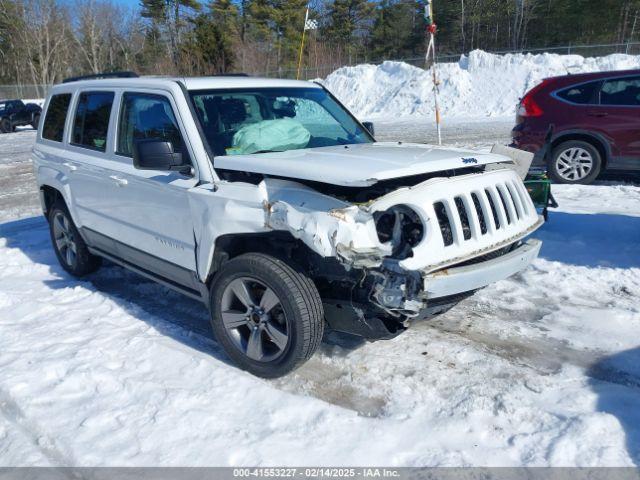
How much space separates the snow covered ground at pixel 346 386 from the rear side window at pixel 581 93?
4000 mm

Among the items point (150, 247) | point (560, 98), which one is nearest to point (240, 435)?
point (150, 247)

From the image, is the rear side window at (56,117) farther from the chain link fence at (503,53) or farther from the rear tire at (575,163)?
the chain link fence at (503,53)

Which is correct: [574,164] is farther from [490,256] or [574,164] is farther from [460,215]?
[460,215]

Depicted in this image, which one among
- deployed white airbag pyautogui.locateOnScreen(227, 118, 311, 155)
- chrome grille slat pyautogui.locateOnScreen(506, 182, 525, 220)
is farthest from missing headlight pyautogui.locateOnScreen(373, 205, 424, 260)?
deployed white airbag pyautogui.locateOnScreen(227, 118, 311, 155)

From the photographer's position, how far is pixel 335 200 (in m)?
3.08

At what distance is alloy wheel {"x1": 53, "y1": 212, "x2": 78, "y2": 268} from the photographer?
18.4 ft

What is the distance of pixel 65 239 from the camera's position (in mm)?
5770

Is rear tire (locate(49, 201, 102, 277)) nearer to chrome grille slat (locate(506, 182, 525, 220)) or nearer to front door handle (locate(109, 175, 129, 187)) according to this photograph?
front door handle (locate(109, 175, 129, 187))

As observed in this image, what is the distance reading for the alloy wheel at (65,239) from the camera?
221 inches

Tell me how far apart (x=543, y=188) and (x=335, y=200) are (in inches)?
156

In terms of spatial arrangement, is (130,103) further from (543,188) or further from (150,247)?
(543,188)

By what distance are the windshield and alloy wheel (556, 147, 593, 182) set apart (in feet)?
16.3

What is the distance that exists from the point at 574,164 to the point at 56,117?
23.9 ft

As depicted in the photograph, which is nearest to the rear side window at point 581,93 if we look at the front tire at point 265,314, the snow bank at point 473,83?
the front tire at point 265,314
